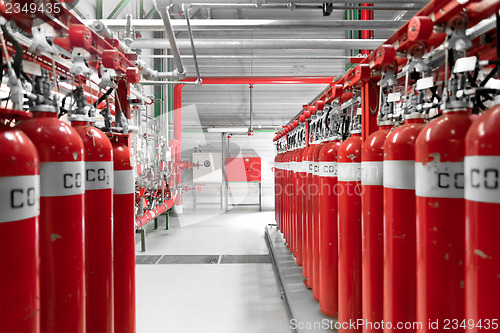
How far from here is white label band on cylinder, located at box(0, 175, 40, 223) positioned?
2.20ft

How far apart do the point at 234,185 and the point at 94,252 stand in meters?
7.73

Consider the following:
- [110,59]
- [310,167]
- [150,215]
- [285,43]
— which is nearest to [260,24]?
[285,43]

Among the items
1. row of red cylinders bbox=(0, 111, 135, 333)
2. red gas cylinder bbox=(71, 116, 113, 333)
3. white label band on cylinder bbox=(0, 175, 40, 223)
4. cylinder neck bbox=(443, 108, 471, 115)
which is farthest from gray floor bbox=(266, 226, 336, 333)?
white label band on cylinder bbox=(0, 175, 40, 223)

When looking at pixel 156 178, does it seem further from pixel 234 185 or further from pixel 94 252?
pixel 234 185

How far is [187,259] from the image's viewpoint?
11.4 feet

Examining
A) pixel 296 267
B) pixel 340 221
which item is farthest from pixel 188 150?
pixel 340 221

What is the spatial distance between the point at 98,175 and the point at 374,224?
1064 millimetres

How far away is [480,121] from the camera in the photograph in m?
0.69

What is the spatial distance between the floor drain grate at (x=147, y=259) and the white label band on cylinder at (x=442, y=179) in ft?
10.1

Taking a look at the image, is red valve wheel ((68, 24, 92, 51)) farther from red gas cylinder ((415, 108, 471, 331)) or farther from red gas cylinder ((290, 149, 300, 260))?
red gas cylinder ((290, 149, 300, 260))

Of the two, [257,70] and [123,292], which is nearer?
[123,292]

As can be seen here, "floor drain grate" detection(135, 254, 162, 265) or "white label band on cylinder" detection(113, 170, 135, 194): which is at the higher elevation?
"white label band on cylinder" detection(113, 170, 135, 194)

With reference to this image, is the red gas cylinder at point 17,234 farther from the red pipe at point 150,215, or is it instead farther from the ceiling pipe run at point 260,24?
the red pipe at point 150,215

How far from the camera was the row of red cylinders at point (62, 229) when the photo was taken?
0.68m
